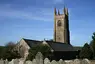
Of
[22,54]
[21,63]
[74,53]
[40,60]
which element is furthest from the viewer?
[74,53]

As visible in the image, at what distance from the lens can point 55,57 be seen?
70.7 metres

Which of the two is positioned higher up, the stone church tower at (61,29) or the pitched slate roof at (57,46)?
the stone church tower at (61,29)

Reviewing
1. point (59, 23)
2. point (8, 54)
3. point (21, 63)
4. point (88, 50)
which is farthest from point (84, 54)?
point (59, 23)

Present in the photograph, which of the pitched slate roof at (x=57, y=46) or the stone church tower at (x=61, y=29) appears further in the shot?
the stone church tower at (x=61, y=29)

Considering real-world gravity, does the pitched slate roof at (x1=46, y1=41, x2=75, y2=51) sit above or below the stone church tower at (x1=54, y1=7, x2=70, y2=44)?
below

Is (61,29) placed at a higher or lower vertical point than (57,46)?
higher

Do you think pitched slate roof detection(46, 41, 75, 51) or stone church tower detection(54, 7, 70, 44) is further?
stone church tower detection(54, 7, 70, 44)

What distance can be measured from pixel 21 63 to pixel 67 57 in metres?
64.8

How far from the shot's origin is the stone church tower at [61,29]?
104 meters

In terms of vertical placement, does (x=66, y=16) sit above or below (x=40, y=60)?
above

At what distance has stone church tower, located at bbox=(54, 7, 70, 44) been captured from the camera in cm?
10431

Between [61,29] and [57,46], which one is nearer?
[57,46]

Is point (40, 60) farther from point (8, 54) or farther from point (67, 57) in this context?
point (67, 57)

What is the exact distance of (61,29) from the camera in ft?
347
